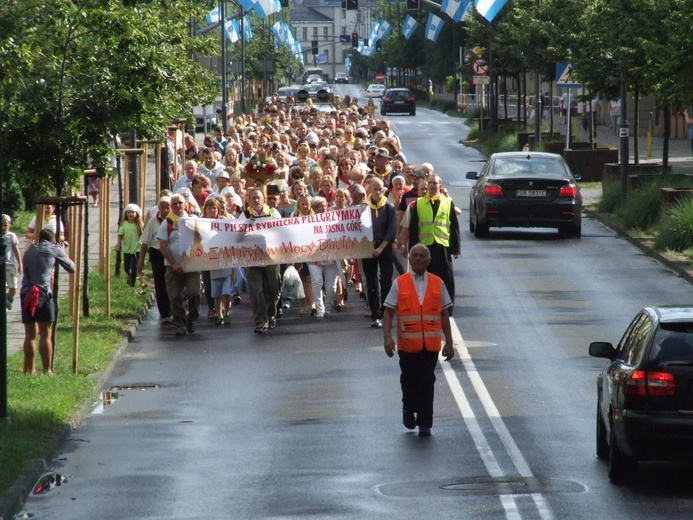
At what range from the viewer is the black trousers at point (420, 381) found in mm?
11891

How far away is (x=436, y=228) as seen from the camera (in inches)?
693

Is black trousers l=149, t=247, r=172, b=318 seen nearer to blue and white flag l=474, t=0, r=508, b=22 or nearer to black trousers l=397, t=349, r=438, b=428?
black trousers l=397, t=349, r=438, b=428

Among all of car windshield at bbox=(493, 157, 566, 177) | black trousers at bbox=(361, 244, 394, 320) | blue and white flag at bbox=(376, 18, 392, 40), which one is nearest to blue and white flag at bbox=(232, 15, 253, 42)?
blue and white flag at bbox=(376, 18, 392, 40)

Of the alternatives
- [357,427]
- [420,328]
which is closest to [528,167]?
[357,427]

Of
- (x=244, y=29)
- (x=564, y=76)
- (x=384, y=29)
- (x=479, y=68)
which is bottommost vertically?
(x=564, y=76)

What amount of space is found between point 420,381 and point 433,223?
5865mm

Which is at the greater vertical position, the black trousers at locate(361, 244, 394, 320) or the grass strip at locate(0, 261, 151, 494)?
the black trousers at locate(361, 244, 394, 320)

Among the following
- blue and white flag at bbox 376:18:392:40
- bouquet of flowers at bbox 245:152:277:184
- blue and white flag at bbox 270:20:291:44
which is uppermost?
blue and white flag at bbox 376:18:392:40

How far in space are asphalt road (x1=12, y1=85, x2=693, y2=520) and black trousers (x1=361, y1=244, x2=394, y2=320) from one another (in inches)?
11.7

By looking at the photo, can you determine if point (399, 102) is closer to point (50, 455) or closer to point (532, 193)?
point (532, 193)

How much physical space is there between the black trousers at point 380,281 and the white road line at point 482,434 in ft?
5.99

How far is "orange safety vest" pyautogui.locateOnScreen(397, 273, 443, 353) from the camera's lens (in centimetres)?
1179

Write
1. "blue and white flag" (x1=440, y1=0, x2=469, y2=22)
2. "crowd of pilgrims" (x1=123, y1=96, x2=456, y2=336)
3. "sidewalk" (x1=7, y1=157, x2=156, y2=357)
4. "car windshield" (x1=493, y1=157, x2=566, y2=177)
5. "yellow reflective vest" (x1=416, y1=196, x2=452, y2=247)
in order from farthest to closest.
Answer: "blue and white flag" (x1=440, y1=0, x2=469, y2=22) → "car windshield" (x1=493, y1=157, x2=566, y2=177) → "crowd of pilgrims" (x1=123, y1=96, x2=456, y2=336) → "yellow reflective vest" (x1=416, y1=196, x2=452, y2=247) → "sidewalk" (x1=7, y1=157, x2=156, y2=357)

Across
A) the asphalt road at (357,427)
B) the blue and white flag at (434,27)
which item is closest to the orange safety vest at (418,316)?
the asphalt road at (357,427)
